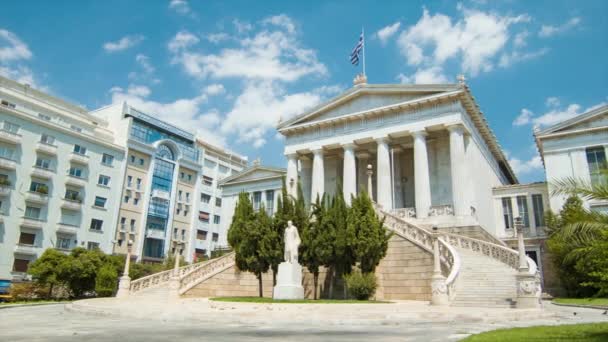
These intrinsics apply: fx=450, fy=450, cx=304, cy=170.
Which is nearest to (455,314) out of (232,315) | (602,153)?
(232,315)

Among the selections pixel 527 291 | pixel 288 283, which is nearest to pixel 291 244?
pixel 288 283

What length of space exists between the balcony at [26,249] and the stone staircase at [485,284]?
137 feet

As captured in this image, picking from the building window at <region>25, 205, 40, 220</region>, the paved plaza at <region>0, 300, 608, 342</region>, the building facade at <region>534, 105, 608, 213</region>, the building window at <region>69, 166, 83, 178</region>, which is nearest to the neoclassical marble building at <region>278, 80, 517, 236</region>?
the building facade at <region>534, 105, 608, 213</region>

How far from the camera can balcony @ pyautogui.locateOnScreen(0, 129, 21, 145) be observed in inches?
1748

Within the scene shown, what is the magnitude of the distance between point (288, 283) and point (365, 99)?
23.0 metres

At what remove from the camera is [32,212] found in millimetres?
46156

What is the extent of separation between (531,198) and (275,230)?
2562cm

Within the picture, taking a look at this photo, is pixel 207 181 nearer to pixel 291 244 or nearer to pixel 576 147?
pixel 576 147

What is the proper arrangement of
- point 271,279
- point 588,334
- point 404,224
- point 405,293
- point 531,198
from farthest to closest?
point 531,198 → point 271,279 → point 404,224 → point 405,293 → point 588,334

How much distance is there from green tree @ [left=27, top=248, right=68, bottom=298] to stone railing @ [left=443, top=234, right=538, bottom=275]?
25.0 metres

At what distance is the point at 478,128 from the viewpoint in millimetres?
39031

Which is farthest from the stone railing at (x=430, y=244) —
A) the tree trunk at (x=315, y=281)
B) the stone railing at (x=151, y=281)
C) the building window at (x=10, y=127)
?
the building window at (x=10, y=127)

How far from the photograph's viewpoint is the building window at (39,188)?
4659 cm

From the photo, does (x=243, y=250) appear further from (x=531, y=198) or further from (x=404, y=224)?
(x=531, y=198)
